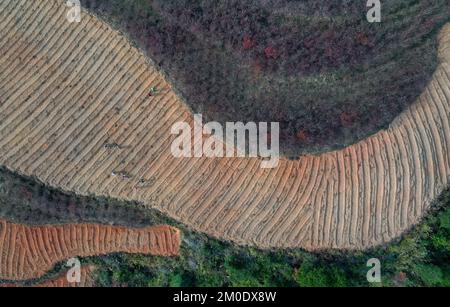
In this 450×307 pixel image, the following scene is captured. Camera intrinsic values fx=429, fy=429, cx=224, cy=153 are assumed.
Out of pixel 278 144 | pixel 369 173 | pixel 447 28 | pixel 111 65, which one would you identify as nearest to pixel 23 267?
pixel 111 65

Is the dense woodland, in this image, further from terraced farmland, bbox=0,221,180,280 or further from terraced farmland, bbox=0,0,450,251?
terraced farmland, bbox=0,221,180,280

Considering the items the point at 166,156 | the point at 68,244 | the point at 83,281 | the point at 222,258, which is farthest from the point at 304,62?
the point at 83,281

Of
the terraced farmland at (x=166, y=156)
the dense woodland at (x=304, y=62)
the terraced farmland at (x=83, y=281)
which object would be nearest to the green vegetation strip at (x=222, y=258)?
the terraced farmland at (x=83, y=281)

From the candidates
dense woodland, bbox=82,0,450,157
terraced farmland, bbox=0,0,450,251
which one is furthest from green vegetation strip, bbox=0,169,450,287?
dense woodland, bbox=82,0,450,157

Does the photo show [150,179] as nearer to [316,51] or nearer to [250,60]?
[250,60]

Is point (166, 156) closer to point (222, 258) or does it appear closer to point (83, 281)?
point (222, 258)

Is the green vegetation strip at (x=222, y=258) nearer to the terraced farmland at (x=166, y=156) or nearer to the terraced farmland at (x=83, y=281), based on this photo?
the terraced farmland at (x=83, y=281)
